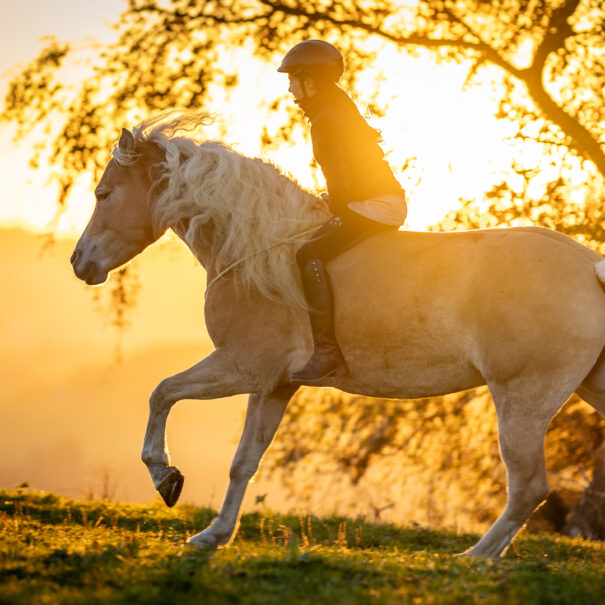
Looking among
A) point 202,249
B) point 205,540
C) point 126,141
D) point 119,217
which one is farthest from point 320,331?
point 126,141

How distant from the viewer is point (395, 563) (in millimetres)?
4645

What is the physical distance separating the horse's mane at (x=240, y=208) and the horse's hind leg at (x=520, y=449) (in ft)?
4.87

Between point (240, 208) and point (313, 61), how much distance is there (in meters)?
1.12

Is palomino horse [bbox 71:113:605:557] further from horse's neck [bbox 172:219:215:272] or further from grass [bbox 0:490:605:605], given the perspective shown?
grass [bbox 0:490:605:605]

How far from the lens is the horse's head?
19.5 feet

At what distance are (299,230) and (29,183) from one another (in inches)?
227

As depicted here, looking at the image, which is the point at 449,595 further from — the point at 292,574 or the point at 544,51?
the point at 544,51

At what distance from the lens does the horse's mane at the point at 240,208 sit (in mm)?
5480

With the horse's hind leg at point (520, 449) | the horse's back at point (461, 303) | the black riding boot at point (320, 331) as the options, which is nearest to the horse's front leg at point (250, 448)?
the black riding boot at point (320, 331)

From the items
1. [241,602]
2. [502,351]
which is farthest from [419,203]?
[241,602]

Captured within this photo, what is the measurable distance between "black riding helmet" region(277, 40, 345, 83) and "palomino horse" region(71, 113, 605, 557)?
2.29 ft

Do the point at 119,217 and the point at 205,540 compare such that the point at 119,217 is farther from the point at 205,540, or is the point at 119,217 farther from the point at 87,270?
the point at 205,540

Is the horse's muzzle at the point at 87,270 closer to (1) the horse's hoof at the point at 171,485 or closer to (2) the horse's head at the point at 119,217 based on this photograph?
(2) the horse's head at the point at 119,217

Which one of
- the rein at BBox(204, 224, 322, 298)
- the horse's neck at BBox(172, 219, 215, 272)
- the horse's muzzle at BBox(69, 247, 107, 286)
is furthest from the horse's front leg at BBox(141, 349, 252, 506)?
the horse's muzzle at BBox(69, 247, 107, 286)
